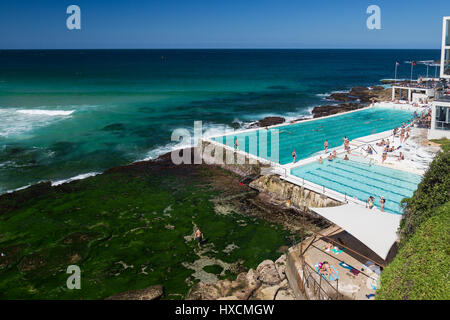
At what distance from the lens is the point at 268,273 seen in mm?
13773

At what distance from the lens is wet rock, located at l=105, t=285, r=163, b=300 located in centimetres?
1340

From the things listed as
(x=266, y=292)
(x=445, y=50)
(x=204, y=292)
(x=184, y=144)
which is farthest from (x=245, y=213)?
(x=445, y=50)

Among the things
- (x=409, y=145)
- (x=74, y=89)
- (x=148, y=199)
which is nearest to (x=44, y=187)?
(x=148, y=199)

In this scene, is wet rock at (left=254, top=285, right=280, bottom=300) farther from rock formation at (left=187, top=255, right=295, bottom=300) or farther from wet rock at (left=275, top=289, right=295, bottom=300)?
wet rock at (left=275, top=289, right=295, bottom=300)

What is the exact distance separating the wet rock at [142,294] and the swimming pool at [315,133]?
13969mm

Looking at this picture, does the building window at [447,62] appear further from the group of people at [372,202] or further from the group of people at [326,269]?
the group of people at [326,269]

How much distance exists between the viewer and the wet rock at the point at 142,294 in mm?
13401

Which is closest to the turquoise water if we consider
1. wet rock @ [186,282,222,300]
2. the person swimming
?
the person swimming

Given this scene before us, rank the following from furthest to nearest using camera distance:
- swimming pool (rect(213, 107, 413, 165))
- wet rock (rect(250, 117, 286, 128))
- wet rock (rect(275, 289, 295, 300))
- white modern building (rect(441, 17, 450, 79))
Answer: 1. wet rock (rect(250, 117, 286, 128))
2. swimming pool (rect(213, 107, 413, 165))
3. white modern building (rect(441, 17, 450, 79))
4. wet rock (rect(275, 289, 295, 300))

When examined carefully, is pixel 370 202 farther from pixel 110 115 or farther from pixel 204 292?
pixel 110 115

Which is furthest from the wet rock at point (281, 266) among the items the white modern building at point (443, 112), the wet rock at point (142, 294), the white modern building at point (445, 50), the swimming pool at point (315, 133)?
the white modern building at point (445, 50)

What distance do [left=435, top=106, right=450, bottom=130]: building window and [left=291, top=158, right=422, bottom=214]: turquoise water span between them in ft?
24.8

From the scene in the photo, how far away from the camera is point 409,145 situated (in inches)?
1048

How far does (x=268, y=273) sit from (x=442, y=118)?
20.9 m
